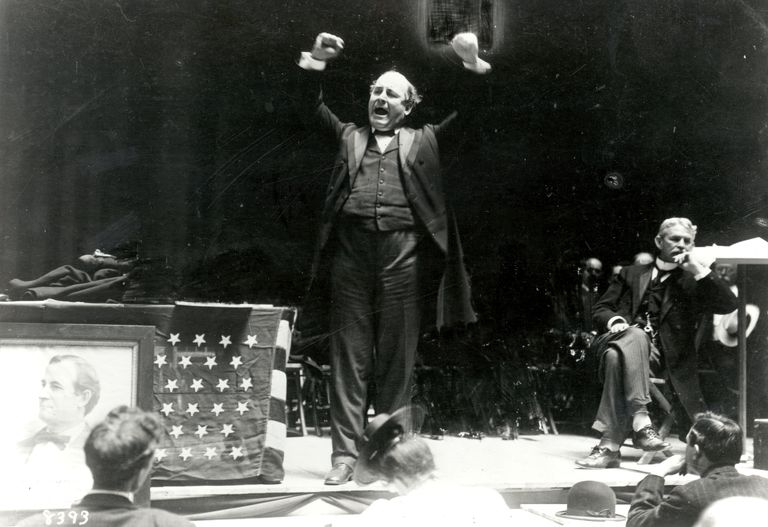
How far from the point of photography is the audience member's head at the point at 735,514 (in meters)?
3.42

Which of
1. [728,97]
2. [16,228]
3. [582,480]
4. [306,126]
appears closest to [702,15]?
[728,97]

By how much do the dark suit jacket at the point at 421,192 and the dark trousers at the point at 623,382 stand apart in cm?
97

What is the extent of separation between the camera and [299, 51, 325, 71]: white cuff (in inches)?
240

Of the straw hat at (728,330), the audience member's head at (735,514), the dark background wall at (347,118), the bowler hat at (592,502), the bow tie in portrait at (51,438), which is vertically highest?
the dark background wall at (347,118)

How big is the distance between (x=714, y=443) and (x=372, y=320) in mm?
2400

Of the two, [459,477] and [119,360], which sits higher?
[119,360]

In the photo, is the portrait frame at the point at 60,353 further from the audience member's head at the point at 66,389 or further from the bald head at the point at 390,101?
the bald head at the point at 390,101

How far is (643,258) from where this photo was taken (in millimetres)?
6531

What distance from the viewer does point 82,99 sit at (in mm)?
5852

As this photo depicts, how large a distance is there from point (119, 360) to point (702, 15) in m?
4.75

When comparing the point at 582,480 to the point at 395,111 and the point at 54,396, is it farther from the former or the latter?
the point at 54,396

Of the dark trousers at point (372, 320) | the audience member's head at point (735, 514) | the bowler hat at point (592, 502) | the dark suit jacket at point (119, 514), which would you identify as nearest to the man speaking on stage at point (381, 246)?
the dark trousers at point (372, 320)

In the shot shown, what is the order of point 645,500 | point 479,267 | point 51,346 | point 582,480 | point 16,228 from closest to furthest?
point 645,500 < point 51,346 < point 582,480 < point 16,228 < point 479,267

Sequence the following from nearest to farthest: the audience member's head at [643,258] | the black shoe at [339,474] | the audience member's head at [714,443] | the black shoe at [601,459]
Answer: the audience member's head at [714,443] < the black shoe at [339,474] < the black shoe at [601,459] < the audience member's head at [643,258]
